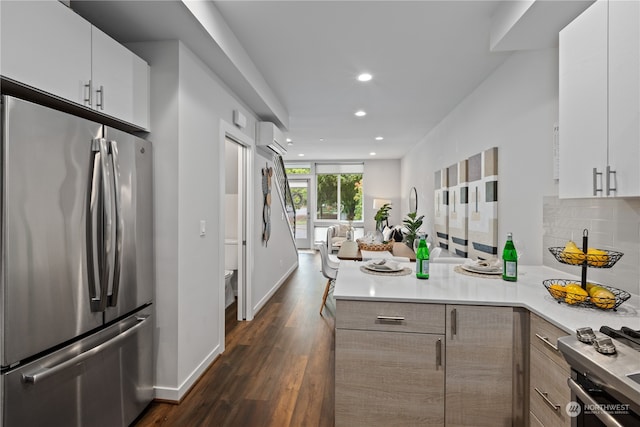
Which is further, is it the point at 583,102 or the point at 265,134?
the point at 265,134

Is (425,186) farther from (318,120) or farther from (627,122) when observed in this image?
(627,122)

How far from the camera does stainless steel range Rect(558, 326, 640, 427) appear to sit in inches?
33.3

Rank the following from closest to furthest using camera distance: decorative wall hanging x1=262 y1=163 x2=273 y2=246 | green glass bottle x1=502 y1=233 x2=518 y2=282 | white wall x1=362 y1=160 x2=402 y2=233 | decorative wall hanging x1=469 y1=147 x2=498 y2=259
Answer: green glass bottle x1=502 y1=233 x2=518 y2=282 → decorative wall hanging x1=469 y1=147 x2=498 y2=259 → decorative wall hanging x1=262 y1=163 x2=273 y2=246 → white wall x1=362 y1=160 x2=402 y2=233

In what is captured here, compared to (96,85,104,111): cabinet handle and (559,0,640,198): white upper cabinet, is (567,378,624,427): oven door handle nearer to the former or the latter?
(559,0,640,198): white upper cabinet

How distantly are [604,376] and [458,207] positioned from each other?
3.04 m

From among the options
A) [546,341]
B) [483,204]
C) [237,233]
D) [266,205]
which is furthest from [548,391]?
[266,205]

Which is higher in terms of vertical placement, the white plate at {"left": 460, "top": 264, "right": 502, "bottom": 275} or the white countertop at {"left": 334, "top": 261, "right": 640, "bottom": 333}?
the white plate at {"left": 460, "top": 264, "right": 502, "bottom": 275}

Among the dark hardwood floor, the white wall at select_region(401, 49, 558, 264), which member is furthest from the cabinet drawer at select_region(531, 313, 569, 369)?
the dark hardwood floor

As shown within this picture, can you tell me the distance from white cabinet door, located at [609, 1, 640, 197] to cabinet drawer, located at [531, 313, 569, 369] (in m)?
0.62

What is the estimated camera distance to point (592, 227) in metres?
1.85

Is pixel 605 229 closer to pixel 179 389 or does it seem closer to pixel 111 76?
pixel 179 389

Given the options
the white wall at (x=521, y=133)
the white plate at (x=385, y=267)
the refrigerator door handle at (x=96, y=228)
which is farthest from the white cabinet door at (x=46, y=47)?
the white wall at (x=521, y=133)

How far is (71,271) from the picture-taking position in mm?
1485

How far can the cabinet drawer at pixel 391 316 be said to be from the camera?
5.23 ft
